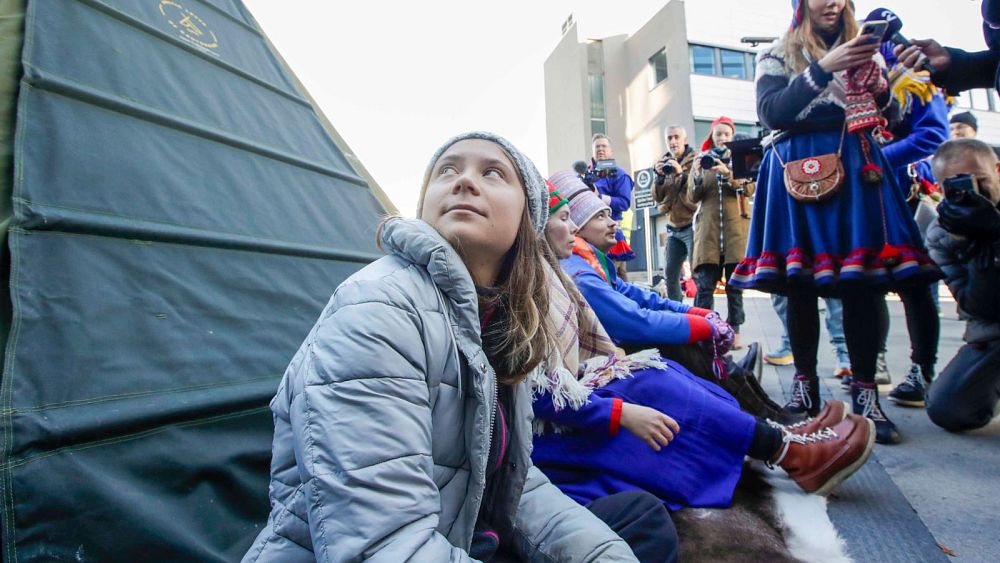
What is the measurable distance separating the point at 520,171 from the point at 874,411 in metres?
1.63

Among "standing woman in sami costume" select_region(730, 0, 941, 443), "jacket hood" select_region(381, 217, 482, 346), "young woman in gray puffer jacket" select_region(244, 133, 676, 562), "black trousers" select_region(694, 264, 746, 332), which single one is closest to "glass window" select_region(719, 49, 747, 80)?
"black trousers" select_region(694, 264, 746, 332)

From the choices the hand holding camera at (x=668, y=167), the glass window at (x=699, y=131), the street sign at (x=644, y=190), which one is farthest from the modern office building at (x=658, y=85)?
the hand holding camera at (x=668, y=167)

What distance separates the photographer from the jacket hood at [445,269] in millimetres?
884

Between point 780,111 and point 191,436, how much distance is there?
2.21 meters

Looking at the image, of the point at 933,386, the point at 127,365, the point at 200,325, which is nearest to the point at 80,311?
the point at 127,365

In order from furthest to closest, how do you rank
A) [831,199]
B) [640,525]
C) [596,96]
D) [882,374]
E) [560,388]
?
[596,96] → [882,374] → [831,199] → [560,388] → [640,525]

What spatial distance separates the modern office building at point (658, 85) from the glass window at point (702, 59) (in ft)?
0.09

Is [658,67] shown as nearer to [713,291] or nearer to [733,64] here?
[733,64]

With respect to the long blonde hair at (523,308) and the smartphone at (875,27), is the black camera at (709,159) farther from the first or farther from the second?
the long blonde hair at (523,308)

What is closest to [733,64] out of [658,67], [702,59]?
[702,59]

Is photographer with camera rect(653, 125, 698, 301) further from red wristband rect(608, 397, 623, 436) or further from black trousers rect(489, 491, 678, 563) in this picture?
black trousers rect(489, 491, 678, 563)

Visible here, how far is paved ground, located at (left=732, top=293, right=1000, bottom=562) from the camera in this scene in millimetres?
1200

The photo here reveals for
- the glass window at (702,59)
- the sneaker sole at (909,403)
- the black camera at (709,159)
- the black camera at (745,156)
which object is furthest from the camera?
the glass window at (702,59)

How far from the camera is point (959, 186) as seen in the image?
74.5 inches
